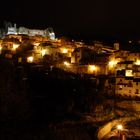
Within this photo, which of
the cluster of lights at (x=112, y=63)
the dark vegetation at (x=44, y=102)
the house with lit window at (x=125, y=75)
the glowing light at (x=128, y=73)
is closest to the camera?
the dark vegetation at (x=44, y=102)

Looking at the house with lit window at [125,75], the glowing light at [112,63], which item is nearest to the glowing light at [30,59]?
the glowing light at [112,63]

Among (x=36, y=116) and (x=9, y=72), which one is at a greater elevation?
(x=9, y=72)

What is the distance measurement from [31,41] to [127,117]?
1309 inches

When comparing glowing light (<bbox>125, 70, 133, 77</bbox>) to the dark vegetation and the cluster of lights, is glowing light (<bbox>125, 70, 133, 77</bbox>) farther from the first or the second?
the dark vegetation

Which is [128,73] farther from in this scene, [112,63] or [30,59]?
[30,59]

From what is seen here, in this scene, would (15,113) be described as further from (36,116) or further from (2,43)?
(2,43)

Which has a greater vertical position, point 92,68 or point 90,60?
point 90,60

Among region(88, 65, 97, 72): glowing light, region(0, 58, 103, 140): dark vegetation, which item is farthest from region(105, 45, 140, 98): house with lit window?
region(0, 58, 103, 140): dark vegetation

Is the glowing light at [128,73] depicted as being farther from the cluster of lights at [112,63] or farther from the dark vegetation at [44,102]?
the dark vegetation at [44,102]

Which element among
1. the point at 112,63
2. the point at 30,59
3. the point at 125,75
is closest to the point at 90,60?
the point at 112,63

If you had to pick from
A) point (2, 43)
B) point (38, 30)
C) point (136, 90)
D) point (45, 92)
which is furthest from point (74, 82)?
point (38, 30)

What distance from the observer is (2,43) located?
200 ft

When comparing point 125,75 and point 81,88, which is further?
point 125,75

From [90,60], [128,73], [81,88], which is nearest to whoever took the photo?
[81,88]
